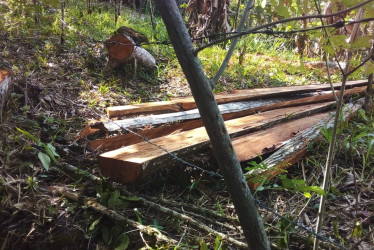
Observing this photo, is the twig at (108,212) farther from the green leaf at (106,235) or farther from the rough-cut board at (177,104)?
the rough-cut board at (177,104)

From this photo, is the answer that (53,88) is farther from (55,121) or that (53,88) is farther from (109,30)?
(109,30)

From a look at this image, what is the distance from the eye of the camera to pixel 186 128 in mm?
2662

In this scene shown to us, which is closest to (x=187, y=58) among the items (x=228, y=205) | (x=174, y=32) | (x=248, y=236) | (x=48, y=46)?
(x=174, y=32)

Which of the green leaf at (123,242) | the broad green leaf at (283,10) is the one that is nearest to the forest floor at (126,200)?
the green leaf at (123,242)

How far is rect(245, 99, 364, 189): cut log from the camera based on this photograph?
1.88 m

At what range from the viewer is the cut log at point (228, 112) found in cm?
242

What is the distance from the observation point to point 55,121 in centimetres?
267

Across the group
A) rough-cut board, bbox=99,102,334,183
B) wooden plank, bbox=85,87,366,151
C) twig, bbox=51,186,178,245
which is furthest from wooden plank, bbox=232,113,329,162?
twig, bbox=51,186,178,245

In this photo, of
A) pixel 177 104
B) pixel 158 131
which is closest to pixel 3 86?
pixel 158 131

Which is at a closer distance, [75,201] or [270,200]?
[75,201]

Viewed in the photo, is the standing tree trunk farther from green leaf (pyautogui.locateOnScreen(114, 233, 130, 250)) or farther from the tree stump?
the tree stump

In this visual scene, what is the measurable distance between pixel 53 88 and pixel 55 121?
2.40 ft

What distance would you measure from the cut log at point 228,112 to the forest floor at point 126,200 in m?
0.31

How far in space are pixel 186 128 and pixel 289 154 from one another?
0.89 meters
